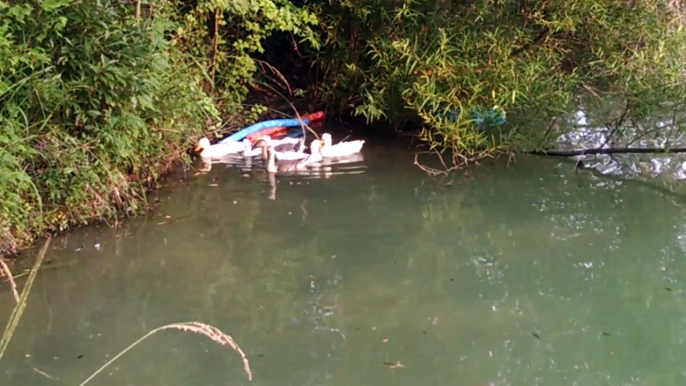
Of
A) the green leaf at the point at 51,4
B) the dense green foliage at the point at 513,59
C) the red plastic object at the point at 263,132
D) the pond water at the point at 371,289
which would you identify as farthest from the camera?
the red plastic object at the point at 263,132

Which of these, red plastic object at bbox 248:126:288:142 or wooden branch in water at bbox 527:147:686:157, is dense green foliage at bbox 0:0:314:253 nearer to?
red plastic object at bbox 248:126:288:142

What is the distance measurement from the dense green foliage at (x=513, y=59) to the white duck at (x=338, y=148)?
0.36 metres

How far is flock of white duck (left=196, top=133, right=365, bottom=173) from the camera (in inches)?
214

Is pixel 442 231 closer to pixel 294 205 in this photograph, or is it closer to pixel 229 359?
pixel 294 205

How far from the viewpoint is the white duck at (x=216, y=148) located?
548cm

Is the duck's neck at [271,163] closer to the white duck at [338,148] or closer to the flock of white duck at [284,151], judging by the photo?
the flock of white duck at [284,151]

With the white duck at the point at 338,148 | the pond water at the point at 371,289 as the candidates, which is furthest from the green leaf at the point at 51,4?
the white duck at the point at 338,148

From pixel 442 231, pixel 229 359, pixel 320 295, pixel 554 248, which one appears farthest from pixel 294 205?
pixel 229 359

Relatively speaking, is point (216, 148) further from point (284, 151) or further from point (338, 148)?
point (338, 148)

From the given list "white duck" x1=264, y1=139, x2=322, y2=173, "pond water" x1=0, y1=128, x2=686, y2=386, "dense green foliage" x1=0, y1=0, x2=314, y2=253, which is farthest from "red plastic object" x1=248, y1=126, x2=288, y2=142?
"dense green foliage" x1=0, y1=0, x2=314, y2=253

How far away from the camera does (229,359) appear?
276cm

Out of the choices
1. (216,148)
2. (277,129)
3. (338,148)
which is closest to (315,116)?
→ (277,129)

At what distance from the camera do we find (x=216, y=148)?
555cm

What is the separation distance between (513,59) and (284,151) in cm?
187
